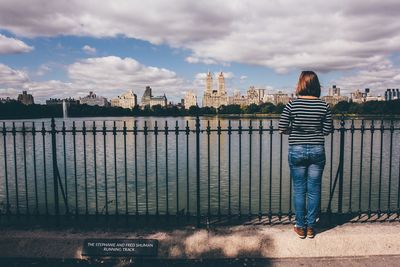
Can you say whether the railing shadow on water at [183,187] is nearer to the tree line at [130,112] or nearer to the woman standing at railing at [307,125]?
the woman standing at railing at [307,125]

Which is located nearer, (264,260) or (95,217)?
(264,260)

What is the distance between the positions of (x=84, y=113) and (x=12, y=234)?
15367 centimetres

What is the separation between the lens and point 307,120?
5125 millimetres

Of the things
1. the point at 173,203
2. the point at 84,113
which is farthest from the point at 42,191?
the point at 84,113

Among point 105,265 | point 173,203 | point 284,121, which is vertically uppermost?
point 284,121

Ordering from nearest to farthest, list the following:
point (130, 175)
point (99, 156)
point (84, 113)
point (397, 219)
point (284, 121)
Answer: point (284, 121) → point (397, 219) → point (130, 175) → point (99, 156) → point (84, 113)

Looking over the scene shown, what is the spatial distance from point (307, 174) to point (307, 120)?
86 cm

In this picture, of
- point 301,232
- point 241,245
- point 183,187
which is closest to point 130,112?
point 183,187

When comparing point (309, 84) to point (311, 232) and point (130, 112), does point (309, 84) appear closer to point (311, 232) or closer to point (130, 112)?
point (311, 232)

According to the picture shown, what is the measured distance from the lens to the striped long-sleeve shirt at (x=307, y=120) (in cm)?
512

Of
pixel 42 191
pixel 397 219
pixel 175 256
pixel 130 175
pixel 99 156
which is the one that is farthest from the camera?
pixel 99 156

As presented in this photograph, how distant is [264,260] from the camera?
5.41 meters

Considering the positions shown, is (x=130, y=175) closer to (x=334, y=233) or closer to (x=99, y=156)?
(x=99, y=156)

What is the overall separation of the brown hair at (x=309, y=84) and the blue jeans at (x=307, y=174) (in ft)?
2.59
